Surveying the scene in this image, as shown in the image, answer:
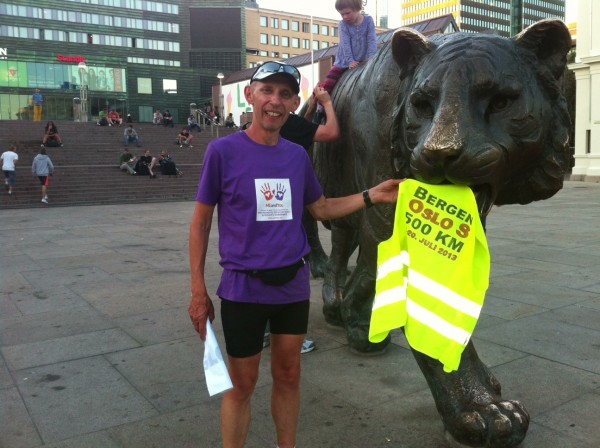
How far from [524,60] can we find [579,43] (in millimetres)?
28435

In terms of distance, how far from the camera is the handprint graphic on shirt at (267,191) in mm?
2510

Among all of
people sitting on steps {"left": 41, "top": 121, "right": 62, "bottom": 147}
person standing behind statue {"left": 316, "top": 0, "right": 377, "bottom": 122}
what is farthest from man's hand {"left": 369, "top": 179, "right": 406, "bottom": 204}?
people sitting on steps {"left": 41, "top": 121, "right": 62, "bottom": 147}

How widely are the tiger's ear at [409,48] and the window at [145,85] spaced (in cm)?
6737

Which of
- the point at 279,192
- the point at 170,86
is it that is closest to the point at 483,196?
the point at 279,192

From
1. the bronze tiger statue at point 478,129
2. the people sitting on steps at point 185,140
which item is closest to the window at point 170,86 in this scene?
the people sitting on steps at point 185,140

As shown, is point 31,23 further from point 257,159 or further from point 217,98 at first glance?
point 257,159

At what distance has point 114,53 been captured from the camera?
2729 inches

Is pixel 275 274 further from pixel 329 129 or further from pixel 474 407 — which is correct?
pixel 329 129

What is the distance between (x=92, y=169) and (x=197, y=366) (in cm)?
2004

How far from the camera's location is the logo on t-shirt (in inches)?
98.6

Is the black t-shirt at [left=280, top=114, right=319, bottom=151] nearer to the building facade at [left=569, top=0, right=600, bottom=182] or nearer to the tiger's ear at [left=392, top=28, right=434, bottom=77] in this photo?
the tiger's ear at [left=392, top=28, right=434, bottom=77]

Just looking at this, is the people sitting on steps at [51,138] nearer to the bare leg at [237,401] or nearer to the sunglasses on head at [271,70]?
the sunglasses on head at [271,70]

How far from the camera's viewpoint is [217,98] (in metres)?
56.2

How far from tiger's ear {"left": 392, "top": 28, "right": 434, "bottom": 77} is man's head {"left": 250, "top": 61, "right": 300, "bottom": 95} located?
506mm
